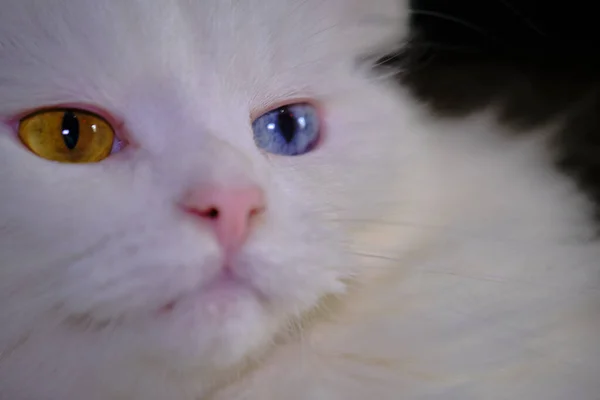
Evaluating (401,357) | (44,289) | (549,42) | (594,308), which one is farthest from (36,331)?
(549,42)

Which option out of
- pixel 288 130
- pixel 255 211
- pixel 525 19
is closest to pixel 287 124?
pixel 288 130

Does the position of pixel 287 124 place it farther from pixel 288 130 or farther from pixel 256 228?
pixel 256 228

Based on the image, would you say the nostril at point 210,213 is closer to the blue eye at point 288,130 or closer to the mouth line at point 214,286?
the mouth line at point 214,286

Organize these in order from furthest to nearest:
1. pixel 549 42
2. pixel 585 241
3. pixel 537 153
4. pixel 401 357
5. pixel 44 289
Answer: pixel 549 42 → pixel 537 153 → pixel 585 241 → pixel 401 357 → pixel 44 289

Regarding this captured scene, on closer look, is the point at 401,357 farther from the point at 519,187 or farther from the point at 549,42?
the point at 549,42

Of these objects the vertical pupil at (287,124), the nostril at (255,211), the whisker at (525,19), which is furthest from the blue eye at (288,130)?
the whisker at (525,19)

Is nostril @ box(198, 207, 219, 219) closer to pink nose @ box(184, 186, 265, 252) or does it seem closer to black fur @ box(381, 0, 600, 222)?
pink nose @ box(184, 186, 265, 252)
